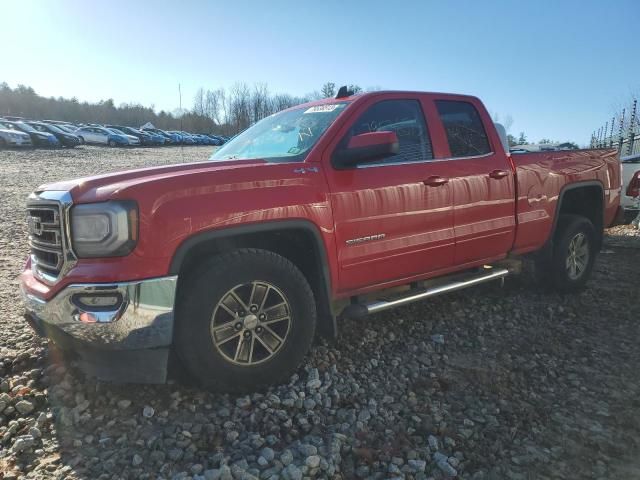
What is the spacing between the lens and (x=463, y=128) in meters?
4.44

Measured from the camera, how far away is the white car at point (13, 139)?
95.7 ft

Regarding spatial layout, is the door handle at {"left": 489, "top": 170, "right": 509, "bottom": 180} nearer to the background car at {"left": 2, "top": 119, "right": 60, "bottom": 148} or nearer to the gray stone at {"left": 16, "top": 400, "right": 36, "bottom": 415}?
the gray stone at {"left": 16, "top": 400, "right": 36, "bottom": 415}

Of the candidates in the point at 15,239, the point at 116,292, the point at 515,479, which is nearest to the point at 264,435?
the point at 116,292

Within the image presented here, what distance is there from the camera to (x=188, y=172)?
2969 millimetres

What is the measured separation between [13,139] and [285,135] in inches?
1247

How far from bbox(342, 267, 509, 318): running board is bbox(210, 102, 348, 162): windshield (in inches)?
44.7

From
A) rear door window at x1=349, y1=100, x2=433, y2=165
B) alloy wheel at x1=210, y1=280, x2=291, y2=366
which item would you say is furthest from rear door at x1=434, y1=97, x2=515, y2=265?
alloy wheel at x1=210, y1=280, x2=291, y2=366

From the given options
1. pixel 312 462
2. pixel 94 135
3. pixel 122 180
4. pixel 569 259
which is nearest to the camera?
pixel 312 462

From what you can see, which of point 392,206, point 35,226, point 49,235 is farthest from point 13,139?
point 392,206

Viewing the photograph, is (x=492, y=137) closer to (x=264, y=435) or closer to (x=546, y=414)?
(x=546, y=414)

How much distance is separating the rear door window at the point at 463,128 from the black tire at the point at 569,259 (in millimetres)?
1520

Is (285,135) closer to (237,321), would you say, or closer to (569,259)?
(237,321)

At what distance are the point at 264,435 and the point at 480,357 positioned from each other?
6.23 feet

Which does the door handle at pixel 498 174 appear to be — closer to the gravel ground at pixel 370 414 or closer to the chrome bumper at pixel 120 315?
the gravel ground at pixel 370 414
